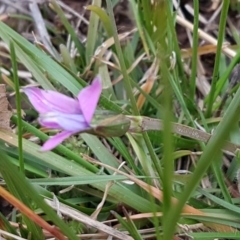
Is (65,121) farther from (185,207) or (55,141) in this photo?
(185,207)

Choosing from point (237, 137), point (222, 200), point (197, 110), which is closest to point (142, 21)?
point (197, 110)

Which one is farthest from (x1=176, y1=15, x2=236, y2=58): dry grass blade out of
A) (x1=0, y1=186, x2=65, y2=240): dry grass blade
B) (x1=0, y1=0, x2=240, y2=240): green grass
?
(x1=0, y1=186, x2=65, y2=240): dry grass blade

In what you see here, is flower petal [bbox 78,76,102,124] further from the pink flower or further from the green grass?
the green grass

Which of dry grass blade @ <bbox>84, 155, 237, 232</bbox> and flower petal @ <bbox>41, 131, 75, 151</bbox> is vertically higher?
flower petal @ <bbox>41, 131, 75, 151</bbox>

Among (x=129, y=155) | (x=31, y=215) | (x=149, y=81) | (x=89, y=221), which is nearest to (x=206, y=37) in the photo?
(x=149, y=81)

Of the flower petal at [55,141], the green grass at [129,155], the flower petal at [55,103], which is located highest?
the flower petal at [55,103]

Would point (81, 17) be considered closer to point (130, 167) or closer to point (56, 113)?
point (130, 167)

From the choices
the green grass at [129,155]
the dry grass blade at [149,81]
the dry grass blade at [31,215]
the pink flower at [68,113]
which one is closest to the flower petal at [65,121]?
the pink flower at [68,113]

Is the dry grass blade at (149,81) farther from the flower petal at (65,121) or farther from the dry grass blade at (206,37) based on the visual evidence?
the flower petal at (65,121)
